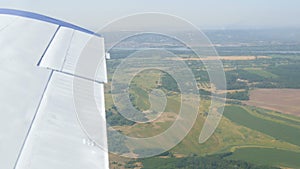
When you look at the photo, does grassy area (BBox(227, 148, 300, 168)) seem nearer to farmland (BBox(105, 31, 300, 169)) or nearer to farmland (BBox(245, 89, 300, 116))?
farmland (BBox(105, 31, 300, 169))

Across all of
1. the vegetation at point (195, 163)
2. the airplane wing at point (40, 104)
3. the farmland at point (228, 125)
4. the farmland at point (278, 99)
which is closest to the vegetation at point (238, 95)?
the farmland at point (228, 125)

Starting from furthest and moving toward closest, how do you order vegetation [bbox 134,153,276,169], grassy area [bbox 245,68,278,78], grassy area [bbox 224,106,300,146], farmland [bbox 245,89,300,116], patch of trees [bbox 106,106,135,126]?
grassy area [bbox 245,68,278,78] → farmland [bbox 245,89,300,116] → grassy area [bbox 224,106,300,146] → vegetation [bbox 134,153,276,169] → patch of trees [bbox 106,106,135,126]

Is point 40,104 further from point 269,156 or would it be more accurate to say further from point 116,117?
point 269,156

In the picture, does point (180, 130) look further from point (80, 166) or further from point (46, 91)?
point (80, 166)

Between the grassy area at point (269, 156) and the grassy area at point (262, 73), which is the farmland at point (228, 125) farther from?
the grassy area at point (262, 73)

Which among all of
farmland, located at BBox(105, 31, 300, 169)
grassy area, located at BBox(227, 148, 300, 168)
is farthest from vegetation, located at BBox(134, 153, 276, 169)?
grassy area, located at BBox(227, 148, 300, 168)

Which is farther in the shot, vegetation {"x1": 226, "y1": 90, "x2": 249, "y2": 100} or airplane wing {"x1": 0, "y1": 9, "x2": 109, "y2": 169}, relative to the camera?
vegetation {"x1": 226, "y1": 90, "x2": 249, "y2": 100}
